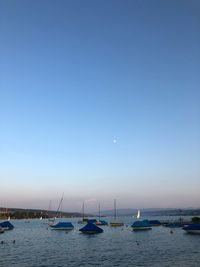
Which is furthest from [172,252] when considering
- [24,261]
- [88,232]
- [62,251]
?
[88,232]

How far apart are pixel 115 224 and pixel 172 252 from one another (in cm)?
10237

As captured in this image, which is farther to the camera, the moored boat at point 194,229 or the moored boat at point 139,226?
the moored boat at point 139,226

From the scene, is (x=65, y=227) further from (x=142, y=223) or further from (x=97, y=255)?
(x=97, y=255)

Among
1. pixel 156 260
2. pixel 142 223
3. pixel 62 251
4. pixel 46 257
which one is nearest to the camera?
pixel 156 260

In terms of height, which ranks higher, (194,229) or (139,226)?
(139,226)

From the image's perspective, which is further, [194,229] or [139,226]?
[139,226]

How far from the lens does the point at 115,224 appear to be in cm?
15938

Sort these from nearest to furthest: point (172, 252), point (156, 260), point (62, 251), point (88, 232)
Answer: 1. point (156, 260)
2. point (172, 252)
3. point (62, 251)
4. point (88, 232)

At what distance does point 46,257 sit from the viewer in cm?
5478

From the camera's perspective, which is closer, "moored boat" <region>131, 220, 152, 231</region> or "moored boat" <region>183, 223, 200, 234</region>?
"moored boat" <region>183, 223, 200, 234</region>

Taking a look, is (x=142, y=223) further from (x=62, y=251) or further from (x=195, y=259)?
Result: (x=195, y=259)

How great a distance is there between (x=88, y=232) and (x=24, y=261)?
184 ft

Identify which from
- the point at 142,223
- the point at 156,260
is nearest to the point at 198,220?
the point at 142,223

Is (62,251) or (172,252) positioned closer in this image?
(172,252)
